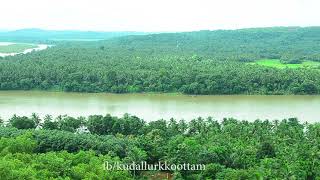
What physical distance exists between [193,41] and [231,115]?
5249 cm

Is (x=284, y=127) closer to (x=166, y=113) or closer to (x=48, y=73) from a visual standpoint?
(x=166, y=113)

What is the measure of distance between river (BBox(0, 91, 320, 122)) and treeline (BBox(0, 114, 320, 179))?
197 inches

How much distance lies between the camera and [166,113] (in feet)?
102

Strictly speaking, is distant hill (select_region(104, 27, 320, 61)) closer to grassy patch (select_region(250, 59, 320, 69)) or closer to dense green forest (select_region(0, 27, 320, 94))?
grassy patch (select_region(250, 59, 320, 69))

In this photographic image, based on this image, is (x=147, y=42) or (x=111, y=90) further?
(x=147, y=42)

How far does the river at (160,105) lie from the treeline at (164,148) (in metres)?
5.01

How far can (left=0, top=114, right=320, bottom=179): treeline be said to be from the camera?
17500 millimetres

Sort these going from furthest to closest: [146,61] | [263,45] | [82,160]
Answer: [263,45]
[146,61]
[82,160]

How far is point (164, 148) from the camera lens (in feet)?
67.9

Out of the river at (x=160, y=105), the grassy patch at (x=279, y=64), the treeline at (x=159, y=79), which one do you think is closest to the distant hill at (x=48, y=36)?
the grassy patch at (x=279, y=64)

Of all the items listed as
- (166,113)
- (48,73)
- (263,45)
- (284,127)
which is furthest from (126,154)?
(263,45)

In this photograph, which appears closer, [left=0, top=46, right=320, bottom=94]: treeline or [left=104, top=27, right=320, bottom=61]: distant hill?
[left=0, top=46, right=320, bottom=94]: treeline

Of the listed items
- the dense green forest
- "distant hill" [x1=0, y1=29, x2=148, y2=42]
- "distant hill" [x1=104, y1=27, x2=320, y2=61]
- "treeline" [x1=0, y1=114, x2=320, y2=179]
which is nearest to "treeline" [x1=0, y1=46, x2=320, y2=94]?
the dense green forest

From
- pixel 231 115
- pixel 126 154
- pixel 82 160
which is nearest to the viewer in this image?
pixel 82 160
